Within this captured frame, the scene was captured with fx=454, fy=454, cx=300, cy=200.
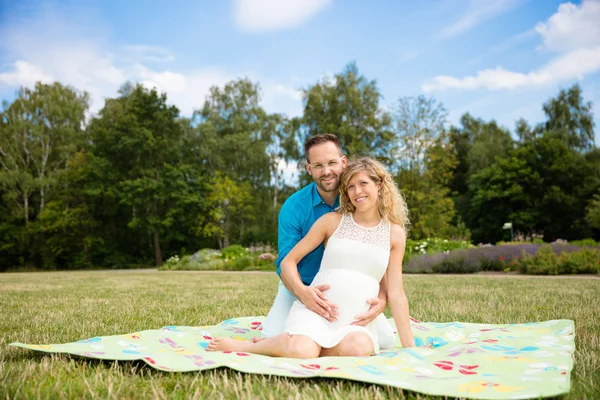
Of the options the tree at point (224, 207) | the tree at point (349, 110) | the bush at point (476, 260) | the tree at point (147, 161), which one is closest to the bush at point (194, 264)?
the tree at point (147, 161)

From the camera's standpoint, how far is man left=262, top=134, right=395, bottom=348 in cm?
324

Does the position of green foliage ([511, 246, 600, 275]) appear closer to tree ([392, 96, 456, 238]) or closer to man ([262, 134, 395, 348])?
tree ([392, 96, 456, 238])

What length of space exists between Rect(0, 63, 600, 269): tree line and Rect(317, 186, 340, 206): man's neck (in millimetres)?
24406

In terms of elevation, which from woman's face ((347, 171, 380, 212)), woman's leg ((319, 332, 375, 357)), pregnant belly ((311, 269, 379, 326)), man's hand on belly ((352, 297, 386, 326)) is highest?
woman's face ((347, 171, 380, 212))

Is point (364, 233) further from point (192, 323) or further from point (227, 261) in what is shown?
point (227, 261)

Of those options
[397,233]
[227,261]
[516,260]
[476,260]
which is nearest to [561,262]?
[516,260]

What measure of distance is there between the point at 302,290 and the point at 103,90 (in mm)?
36083

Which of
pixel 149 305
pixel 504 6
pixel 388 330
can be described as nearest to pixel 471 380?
pixel 388 330

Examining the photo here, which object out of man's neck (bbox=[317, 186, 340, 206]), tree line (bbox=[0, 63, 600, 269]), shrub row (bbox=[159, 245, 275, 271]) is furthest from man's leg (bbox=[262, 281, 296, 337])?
tree line (bbox=[0, 63, 600, 269])

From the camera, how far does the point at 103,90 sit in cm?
3478

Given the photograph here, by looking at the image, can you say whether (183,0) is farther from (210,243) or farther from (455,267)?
(210,243)

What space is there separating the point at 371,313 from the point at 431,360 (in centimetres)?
54

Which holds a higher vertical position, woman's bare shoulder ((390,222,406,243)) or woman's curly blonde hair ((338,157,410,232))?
woman's curly blonde hair ((338,157,410,232))

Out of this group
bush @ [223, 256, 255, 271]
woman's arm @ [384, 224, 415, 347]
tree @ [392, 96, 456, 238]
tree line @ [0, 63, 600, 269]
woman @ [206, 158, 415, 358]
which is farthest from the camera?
tree line @ [0, 63, 600, 269]
